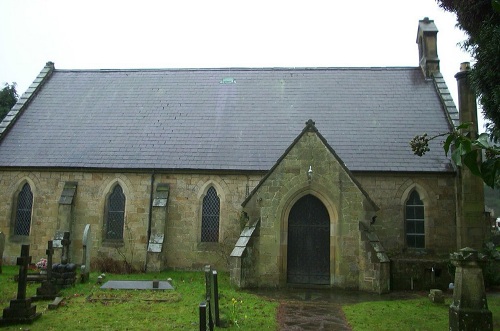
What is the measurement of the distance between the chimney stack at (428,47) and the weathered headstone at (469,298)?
55.2 ft

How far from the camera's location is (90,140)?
69.8 ft

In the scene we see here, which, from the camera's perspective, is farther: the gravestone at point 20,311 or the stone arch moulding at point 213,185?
the stone arch moulding at point 213,185

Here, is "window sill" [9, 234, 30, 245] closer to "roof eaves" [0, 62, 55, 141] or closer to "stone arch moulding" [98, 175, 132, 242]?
"stone arch moulding" [98, 175, 132, 242]

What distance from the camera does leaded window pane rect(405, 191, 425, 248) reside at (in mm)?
18625

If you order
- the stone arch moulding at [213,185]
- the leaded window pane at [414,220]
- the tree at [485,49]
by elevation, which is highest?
the tree at [485,49]

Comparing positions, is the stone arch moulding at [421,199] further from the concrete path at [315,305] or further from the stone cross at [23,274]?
the stone cross at [23,274]

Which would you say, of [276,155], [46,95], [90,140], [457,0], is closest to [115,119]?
[90,140]

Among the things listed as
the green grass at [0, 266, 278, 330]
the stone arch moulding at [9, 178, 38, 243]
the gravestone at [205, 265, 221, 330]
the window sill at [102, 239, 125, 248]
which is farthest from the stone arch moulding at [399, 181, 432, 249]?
the stone arch moulding at [9, 178, 38, 243]

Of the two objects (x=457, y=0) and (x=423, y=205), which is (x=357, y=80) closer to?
(x=423, y=205)

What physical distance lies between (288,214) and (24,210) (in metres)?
12.6

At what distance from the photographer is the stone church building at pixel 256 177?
15.5 m

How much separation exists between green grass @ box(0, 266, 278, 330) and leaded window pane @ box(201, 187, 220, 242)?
4407 mm

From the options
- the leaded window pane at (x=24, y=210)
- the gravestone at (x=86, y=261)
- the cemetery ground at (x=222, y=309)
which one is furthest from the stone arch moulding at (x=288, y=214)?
the leaded window pane at (x=24, y=210)

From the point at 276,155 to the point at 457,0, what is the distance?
9458mm
